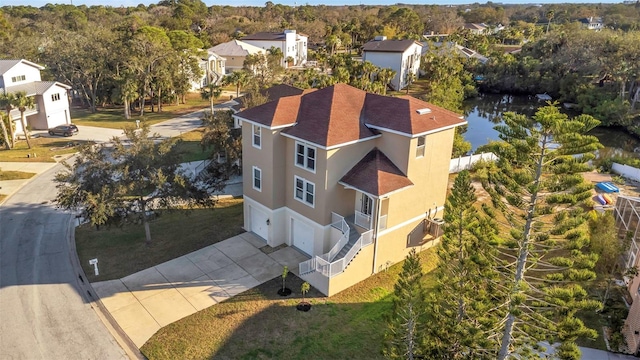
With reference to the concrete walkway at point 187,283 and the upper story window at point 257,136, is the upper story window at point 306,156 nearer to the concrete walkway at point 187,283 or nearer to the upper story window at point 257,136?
the upper story window at point 257,136

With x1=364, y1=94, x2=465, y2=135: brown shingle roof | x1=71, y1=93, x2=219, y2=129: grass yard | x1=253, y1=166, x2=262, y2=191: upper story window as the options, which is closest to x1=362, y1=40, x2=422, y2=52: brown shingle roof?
x1=71, y1=93, x2=219, y2=129: grass yard

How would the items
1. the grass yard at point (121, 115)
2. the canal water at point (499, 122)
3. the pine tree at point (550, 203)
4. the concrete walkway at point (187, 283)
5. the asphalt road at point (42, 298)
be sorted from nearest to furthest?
the pine tree at point (550, 203), the asphalt road at point (42, 298), the concrete walkway at point (187, 283), the grass yard at point (121, 115), the canal water at point (499, 122)

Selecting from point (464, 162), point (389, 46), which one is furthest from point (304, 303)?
point (389, 46)

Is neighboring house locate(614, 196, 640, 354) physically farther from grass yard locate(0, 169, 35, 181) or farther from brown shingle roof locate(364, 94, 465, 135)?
grass yard locate(0, 169, 35, 181)

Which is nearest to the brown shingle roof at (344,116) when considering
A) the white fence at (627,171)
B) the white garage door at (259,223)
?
the white garage door at (259,223)

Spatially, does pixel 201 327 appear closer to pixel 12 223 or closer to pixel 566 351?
pixel 566 351

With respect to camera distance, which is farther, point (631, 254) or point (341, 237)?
point (341, 237)

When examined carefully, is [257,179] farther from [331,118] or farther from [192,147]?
[192,147]

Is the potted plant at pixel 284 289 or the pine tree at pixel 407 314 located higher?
the pine tree at pixel 407 314
